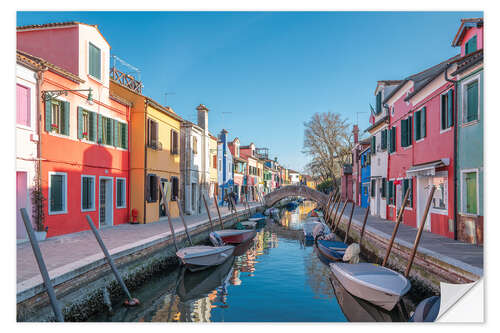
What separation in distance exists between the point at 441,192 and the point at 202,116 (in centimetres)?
1512

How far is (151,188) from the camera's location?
14867 millimetres

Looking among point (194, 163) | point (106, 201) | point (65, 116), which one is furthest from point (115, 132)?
point (194, 163)

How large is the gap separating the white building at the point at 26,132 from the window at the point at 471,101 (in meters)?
10.6

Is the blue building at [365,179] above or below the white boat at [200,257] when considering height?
above

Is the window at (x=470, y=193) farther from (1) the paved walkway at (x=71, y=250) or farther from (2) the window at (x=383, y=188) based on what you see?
(2) the window at (x=383, y=188)

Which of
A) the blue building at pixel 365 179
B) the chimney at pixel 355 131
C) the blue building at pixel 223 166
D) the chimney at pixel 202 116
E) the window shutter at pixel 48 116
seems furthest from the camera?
the chimney at pixel 355 131

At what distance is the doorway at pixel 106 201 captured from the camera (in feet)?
41.6

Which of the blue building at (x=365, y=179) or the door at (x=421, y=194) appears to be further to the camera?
the blue building at (x=365, y=179)

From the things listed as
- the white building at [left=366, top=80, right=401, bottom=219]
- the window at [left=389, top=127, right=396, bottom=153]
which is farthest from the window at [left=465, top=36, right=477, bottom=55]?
the white building at [left=366, top=80, right=401, bottom=219]

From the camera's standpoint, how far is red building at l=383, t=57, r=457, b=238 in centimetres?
978

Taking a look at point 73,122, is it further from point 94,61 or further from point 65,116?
point 94,61

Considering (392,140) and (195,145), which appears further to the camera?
(195,145)

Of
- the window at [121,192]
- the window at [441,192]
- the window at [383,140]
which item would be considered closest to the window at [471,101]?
the window at [441,192]
